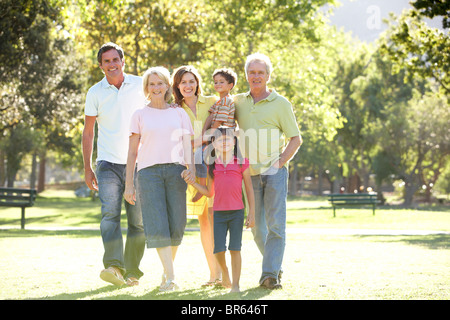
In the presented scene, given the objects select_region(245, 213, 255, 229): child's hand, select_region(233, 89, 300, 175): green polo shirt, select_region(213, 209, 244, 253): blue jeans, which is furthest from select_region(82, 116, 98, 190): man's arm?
select_region(245, 213, 255, 229): child's hand

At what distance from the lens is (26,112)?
32469 mm

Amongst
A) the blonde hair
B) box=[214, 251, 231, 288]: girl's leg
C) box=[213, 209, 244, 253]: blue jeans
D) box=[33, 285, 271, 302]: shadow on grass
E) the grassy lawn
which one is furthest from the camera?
the blonde hair

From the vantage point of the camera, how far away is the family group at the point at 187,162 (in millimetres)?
7117

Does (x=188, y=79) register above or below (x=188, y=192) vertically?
above

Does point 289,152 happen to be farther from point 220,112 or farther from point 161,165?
point 161,165

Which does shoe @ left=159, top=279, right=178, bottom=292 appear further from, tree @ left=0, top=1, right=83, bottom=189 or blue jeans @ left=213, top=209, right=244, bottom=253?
tree @ left=0, top=1, right=83, bottom=189

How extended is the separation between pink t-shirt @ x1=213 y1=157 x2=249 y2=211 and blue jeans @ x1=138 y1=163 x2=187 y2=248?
0.38 m

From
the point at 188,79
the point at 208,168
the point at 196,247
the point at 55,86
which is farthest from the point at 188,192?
the point at 55,86

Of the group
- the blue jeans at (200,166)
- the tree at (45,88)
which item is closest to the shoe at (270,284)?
the blue jeans at (200,166)

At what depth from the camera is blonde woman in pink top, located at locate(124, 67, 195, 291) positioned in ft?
23.3

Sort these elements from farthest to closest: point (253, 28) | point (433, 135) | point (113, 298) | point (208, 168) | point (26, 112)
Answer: point (433, 135) → point (26, 112) → point (253, 28) → point (208, 168) → point (113, 298)

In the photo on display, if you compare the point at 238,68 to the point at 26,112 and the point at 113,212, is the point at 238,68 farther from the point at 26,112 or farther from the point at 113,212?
the point at 113,212

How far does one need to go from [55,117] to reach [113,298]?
27.2m

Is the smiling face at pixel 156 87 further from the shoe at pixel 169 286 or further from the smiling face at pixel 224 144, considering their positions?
the shoe at pixel 169 286
